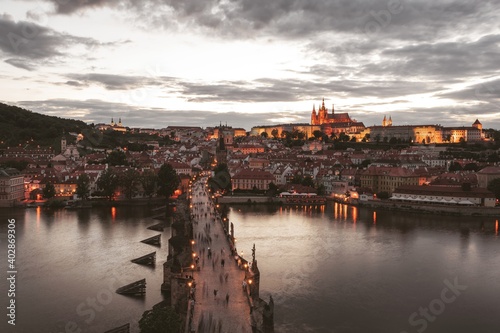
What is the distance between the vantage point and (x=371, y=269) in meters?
12.2

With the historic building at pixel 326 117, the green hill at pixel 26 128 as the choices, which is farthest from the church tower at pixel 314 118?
the green hill at pixel 26 128

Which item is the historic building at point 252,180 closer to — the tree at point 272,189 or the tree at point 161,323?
the tree at point 272,189

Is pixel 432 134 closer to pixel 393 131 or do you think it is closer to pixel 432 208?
pixel 393 131

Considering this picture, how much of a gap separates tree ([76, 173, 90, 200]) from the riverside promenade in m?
12.0

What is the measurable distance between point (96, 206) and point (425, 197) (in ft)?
50.9

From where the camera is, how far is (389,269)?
12234 millimetres

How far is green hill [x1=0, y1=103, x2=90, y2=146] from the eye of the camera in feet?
146

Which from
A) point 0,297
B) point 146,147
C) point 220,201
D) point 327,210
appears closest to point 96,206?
point 220,201

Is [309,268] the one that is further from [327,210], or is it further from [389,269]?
[327,210]

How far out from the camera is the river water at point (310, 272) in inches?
353

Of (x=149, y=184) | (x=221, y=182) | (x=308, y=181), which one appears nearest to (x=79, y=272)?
(x=149, y=184)

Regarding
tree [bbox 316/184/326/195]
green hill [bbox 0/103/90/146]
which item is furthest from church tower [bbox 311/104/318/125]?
tree [bbox 316/184/326/195]

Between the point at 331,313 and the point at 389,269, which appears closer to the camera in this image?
the point at 331,313

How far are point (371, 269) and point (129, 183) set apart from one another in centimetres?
1510
